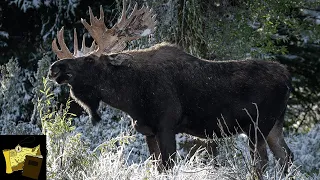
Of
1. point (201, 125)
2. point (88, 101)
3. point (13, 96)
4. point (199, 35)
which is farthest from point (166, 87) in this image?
point (13, 96)

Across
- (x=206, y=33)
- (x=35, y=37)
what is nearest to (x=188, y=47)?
(x=206, y=33)

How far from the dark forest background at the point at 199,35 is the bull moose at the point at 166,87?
8.93 feet

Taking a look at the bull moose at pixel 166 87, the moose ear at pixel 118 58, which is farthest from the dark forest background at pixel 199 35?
the moose ear at pixel 118 58

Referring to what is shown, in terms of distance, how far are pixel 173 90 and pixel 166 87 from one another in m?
0.10

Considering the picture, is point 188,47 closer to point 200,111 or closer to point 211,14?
point 211,14

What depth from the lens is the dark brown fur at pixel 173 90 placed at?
280 inches

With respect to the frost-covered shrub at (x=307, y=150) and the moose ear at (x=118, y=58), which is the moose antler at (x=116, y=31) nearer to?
the moose ear at (x=118, y=58)

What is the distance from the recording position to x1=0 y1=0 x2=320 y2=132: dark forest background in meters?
10.4

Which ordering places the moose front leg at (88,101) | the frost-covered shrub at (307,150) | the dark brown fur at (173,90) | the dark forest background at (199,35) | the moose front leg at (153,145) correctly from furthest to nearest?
the dark forest background at (199,35) → the frost-covered shrub at (307,150) → the moose front leg at (153,145) → the moose front leg at (88,101) → the dark brown fur at (173,90)

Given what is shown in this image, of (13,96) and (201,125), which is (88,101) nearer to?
(201,125)

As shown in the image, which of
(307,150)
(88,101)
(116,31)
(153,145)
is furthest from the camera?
(307,150)

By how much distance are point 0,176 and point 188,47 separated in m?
6.18

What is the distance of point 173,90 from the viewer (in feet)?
23.7

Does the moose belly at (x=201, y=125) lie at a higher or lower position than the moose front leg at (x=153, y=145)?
higher
